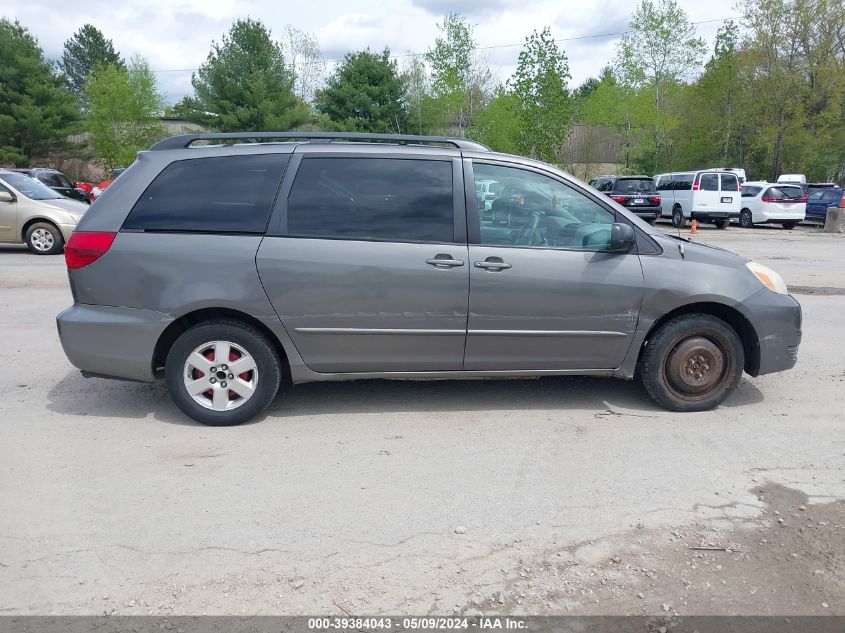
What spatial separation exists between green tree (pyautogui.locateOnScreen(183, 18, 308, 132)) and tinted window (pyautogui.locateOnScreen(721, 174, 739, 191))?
21.4 meters

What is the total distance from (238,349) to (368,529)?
1.74 meters

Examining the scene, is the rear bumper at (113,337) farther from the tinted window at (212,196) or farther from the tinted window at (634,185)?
the tinted window at (634,185)

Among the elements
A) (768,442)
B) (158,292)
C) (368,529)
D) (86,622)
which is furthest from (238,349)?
(768,442)

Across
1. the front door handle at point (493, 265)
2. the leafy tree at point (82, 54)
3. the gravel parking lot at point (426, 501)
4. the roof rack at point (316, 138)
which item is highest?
the leafy tree at point (82, 54)

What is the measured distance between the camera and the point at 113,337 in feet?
15.2

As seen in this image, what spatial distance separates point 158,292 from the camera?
459 centimetres

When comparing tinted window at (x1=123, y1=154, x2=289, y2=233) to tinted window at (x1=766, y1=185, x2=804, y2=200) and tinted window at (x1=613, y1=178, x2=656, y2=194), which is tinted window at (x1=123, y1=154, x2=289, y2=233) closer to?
tinted window at (x1=613, y1=178, x2=656, y2=194)

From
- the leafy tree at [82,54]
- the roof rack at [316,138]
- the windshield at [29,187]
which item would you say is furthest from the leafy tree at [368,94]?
the leafy tree at [82,54]

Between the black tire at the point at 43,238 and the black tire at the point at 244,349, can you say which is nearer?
the black tire at the point at 244,349

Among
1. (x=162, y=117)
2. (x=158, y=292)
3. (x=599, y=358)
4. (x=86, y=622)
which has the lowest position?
(x=86, y=622)

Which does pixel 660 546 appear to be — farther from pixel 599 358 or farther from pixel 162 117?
pixel 162 117

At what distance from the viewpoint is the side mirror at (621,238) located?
4.73 metres

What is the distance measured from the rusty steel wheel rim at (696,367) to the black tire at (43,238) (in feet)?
41.8

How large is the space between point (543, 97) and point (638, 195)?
16.7 ft
